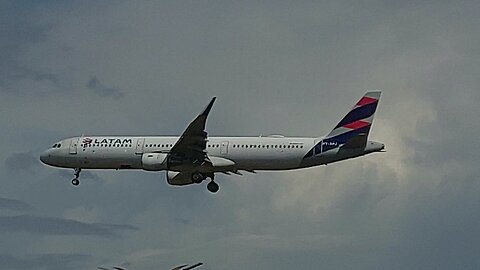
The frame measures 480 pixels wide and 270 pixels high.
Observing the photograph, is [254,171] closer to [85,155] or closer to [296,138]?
[296,138]

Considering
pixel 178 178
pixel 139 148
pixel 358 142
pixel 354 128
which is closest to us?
pixel 358 142

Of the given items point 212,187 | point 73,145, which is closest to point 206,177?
point 212,187

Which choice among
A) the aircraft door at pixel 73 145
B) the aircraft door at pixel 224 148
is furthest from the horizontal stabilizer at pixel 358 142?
the aircraft door at pixel 73 145

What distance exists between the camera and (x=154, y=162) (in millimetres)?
128125

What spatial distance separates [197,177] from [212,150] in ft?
13.0

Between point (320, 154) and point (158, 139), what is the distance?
729 inches

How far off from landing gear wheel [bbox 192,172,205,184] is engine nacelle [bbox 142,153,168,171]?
445cm

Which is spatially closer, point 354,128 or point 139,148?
point 354,128

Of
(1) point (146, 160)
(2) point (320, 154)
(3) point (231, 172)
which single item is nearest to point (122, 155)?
(1) point (146, 160)

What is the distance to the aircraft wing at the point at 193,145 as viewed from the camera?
124125 millimetres

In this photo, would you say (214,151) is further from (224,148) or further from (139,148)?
(139,148)

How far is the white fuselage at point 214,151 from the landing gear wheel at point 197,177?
10.6ft

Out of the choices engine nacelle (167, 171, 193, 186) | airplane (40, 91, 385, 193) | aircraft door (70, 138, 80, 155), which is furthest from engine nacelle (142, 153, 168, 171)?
aircraft door (70, 138, 80, 155)

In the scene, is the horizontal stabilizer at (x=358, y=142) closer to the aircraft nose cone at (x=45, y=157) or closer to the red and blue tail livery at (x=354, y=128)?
the red and blue tail livery at (x=354, y=128)
